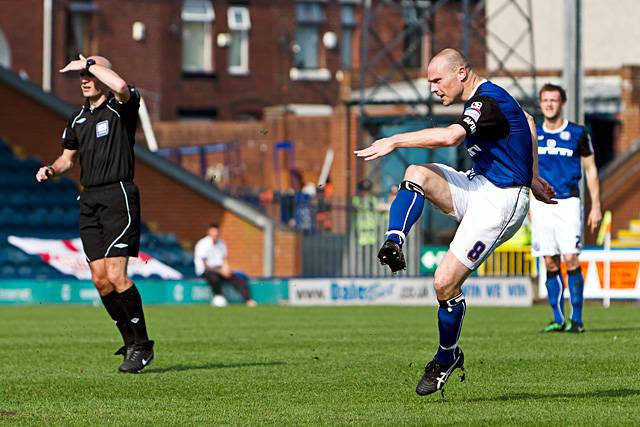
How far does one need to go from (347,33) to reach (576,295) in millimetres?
41277

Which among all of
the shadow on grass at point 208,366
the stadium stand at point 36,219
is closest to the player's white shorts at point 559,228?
the shadow on grass at point 208,366

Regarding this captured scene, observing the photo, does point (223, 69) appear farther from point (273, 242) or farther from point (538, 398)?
point (538, 398)

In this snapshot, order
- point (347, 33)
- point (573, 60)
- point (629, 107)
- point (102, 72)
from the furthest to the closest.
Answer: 1. point (347, 33)
2. point (629, 107)
3. point (573, 60)
4. point (102, 72)

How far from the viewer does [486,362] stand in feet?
39.4

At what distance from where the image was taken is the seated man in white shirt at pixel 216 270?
2695 cm

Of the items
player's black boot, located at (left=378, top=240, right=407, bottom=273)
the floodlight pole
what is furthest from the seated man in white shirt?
player's black boot, located at (left=378, top=240, right=407, bottom=273)

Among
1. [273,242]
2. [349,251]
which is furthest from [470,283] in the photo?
[273,242]

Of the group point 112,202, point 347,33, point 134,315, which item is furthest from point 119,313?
point 347,33

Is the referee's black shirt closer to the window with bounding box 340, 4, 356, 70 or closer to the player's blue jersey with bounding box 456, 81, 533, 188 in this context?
the player's blue jersey with bounding box 456, 81, 533, 188

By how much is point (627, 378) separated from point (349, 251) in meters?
17.9

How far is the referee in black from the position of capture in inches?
447

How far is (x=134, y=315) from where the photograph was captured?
453 inches

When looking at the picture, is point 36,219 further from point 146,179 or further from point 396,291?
point 396,291

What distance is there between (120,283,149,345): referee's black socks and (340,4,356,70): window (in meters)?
44.7
